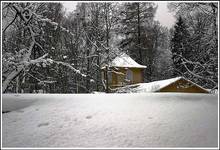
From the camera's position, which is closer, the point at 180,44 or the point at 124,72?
the point at 180,44

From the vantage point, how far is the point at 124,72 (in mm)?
10148

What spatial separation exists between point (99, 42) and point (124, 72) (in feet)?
9.50

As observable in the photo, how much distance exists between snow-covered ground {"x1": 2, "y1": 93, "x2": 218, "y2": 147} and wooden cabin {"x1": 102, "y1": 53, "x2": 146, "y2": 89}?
3.73 meters

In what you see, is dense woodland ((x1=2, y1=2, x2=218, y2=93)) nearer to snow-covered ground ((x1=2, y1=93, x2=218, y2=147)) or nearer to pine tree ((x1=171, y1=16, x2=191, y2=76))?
pine tree ((x1=171, y1=16, x2=191, y2=76))

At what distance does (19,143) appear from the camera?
3.54m

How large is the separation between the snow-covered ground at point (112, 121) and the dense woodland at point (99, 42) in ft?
4.83

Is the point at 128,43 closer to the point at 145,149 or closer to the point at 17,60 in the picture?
the point at 17,60

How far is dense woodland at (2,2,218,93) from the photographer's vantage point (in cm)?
657

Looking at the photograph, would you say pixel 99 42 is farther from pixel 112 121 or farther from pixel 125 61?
pixel 112 121

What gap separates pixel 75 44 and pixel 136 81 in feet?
9.16

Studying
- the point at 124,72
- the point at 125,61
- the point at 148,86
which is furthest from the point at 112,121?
the point at 124,72

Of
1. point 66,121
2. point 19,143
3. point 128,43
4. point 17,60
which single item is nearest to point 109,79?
point 128,43

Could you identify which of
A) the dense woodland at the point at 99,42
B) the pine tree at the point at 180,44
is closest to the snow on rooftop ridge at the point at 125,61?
the dense woodland at the point at 99,42

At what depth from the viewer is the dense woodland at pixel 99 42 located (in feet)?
21.5
